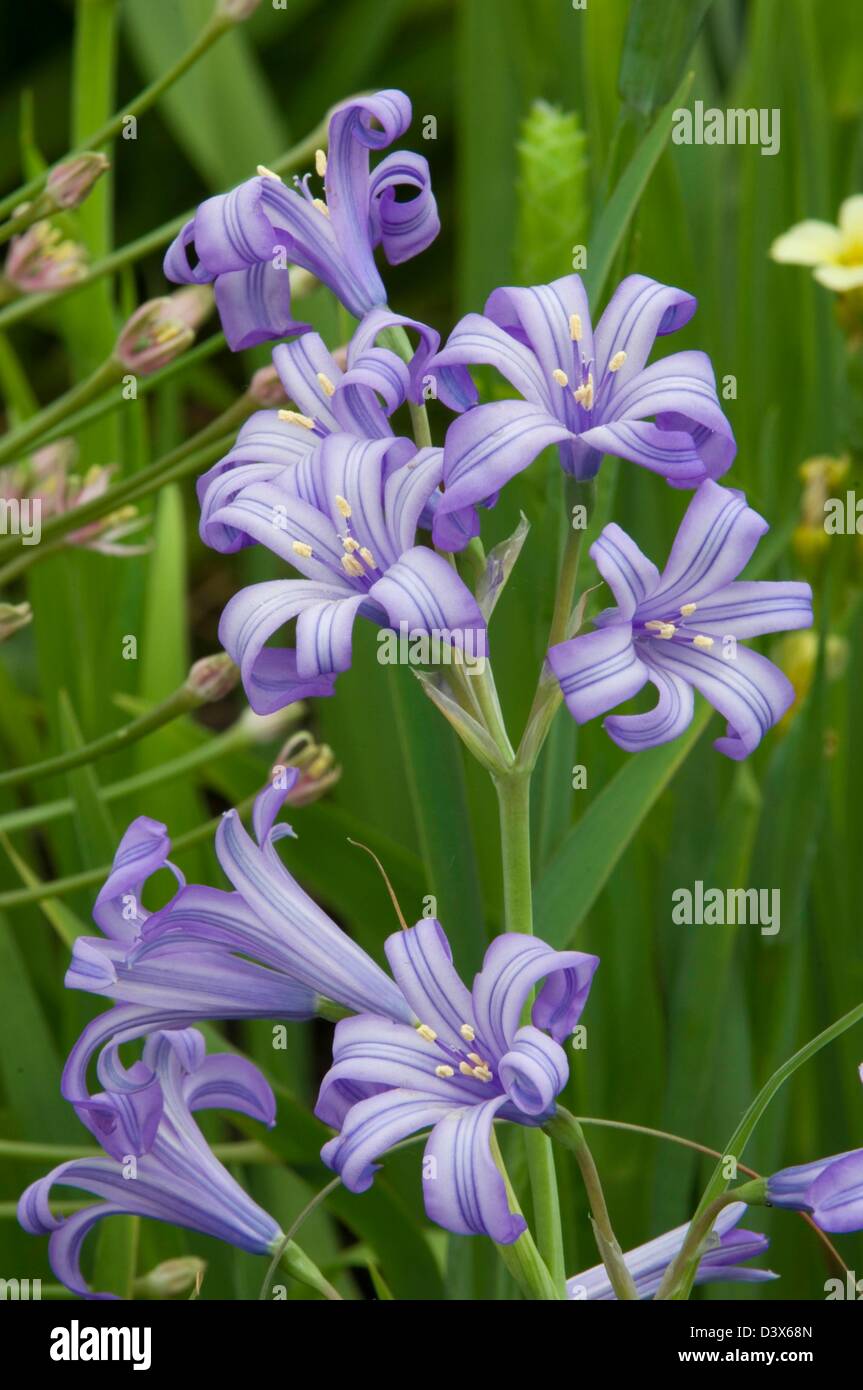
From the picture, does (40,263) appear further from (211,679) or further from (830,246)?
(830,246)

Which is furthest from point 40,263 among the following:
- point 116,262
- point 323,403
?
point 323,403

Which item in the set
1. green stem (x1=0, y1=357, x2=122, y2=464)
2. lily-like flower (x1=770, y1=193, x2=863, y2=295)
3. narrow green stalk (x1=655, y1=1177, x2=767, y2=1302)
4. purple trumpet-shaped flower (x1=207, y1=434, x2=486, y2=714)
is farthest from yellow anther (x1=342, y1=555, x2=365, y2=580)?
lily-like flower (x1=770, y1=193, x2=863, y2=295)

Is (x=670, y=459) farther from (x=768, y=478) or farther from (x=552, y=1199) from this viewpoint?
(x=768, y=478)

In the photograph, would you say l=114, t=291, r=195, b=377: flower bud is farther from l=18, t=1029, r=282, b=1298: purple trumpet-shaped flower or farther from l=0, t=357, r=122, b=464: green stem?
l=18, t=1029, r=282, b=1298: purple trumpet-shaped flower

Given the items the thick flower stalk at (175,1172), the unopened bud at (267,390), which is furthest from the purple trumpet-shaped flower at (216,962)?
the unopened bud at (267,390)

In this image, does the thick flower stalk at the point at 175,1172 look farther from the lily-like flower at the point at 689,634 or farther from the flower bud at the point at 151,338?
the flower bud at the point at 151,338

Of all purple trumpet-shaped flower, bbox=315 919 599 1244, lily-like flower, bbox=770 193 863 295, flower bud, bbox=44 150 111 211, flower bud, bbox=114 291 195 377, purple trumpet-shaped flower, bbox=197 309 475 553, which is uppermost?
lily-like flower, bbox=770 193 863 295

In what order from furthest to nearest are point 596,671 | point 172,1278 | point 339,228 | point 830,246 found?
point 830,246 < point 172,1278 < point 339,228 < point 596,671
